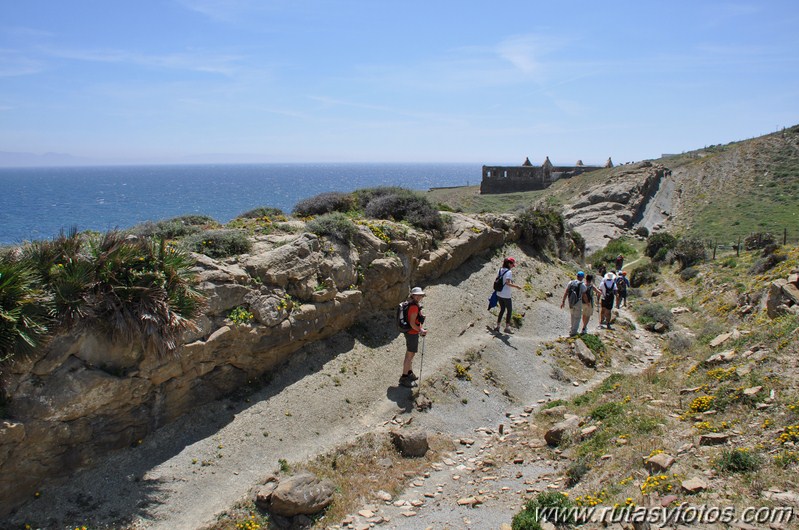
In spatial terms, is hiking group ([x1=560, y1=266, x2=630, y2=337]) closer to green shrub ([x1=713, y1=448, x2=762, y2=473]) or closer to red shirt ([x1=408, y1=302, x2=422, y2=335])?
red shirt ([x1=408, y1=302, x2=422, y2=335])

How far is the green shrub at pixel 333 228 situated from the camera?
49.4ft

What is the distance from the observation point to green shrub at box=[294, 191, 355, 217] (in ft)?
62.1

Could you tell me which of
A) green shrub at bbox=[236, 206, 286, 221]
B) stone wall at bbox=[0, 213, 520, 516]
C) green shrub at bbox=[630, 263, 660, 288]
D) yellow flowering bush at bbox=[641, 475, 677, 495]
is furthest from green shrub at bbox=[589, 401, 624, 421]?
green shrub at bbox=[630, 263, 660, 288]

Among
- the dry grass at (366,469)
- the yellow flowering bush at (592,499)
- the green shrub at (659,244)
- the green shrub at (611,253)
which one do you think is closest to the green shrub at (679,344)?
the dry grass at (366,469)

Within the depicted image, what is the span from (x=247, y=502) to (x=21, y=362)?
4218 millimetres

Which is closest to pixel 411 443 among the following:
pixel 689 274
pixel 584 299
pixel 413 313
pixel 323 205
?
pixel 413 313

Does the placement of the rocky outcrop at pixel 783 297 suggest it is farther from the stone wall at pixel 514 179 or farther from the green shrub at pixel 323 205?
the stone wall at pixel 514 179

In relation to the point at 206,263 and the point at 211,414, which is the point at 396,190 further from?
the point at 211,414

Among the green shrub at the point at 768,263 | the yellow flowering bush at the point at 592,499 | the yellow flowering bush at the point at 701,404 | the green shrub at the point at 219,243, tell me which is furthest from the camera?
the green shrub at the point at 768,263

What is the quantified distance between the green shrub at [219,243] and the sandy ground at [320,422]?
2.99 meters

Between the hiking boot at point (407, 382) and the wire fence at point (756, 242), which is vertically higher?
the wire fence at point (756, 242)

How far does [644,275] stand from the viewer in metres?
31.8

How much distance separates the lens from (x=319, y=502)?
28.8ft

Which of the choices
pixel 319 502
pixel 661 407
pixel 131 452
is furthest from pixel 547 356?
pixel 131 452
